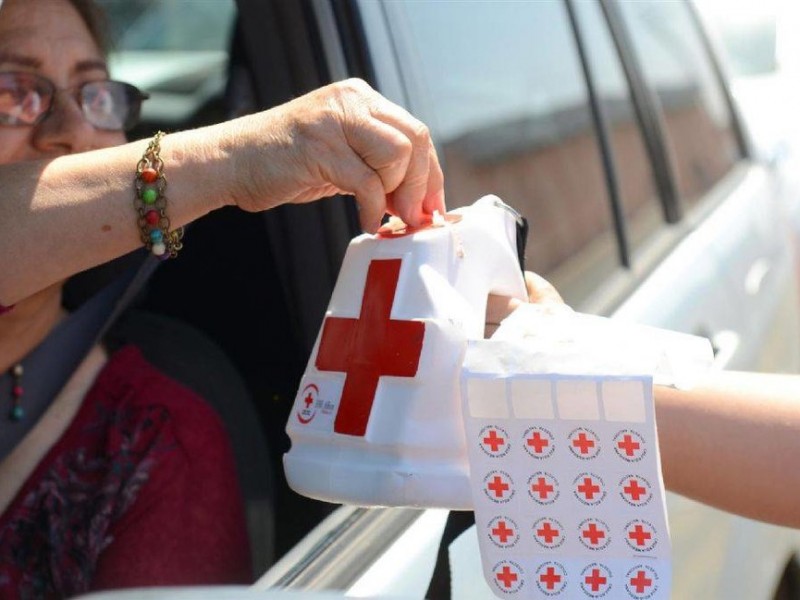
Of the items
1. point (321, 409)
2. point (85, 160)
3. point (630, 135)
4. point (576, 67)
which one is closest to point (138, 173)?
point (85, 160)

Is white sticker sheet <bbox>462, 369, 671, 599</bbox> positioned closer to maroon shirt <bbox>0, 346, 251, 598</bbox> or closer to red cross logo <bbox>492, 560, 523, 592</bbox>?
red cross logo <bbox>492, 560, 523, 592</bbox>

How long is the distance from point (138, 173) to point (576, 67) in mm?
1539

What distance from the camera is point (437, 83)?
2023mm

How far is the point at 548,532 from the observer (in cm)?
125

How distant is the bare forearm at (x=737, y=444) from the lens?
1.43 metres

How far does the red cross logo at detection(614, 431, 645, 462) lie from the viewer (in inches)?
47.4

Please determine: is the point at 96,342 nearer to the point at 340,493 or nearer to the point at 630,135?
the point at 340,493

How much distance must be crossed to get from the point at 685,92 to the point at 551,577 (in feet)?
8.82

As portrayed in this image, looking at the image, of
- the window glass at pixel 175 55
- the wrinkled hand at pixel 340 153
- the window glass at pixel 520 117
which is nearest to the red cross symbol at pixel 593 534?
the wrinkled hand at pixel 340 153

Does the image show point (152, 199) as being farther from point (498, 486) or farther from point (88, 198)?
point (498, 486)

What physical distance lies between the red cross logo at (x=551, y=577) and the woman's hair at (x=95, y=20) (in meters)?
1.29

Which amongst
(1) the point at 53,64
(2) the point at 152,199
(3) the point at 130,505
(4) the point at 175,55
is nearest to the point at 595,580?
(2) the point at 152,199

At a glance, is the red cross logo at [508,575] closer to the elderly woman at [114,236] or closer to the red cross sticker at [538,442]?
the red cross sticker at [538,442]

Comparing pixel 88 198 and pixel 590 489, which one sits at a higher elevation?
pixel 88 198
